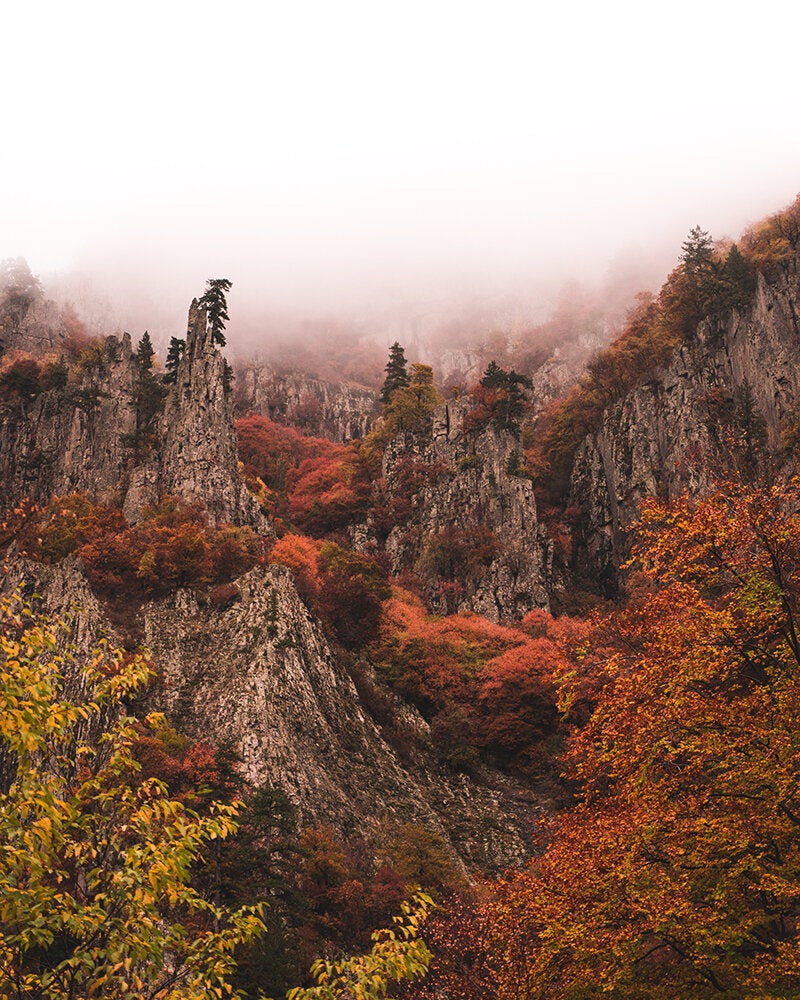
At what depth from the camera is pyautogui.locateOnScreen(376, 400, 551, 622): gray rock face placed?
54938 millimetres

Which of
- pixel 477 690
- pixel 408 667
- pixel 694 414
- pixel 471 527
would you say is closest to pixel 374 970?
pixel 408 667

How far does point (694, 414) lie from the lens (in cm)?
5600

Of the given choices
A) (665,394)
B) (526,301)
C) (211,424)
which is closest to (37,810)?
(211,424)

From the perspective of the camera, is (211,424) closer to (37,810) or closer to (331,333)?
(37,810)

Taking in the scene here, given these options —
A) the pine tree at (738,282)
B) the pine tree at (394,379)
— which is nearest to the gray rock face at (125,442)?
the pine tree at (394,379)

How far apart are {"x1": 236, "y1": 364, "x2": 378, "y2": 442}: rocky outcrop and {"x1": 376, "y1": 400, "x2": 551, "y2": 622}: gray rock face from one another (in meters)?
25.7

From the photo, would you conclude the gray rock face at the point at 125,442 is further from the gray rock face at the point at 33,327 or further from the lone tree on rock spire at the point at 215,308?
the gray rock face at the point at 33,327

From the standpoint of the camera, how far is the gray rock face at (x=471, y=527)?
54938 mm

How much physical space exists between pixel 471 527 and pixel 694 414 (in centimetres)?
1885

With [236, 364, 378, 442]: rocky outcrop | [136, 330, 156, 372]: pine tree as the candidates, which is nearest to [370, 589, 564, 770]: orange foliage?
[136, 330, 156, 372]: pine tree

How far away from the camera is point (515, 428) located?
207 ft

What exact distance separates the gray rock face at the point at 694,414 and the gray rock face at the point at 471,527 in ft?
21.3

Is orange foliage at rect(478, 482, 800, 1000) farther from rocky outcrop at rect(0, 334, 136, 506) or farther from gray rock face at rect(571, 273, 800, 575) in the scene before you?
rocky outcrop at rect(0, 334, 136, 506)

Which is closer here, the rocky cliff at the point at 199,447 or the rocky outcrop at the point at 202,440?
the rocky cliff at the point at 199,447
